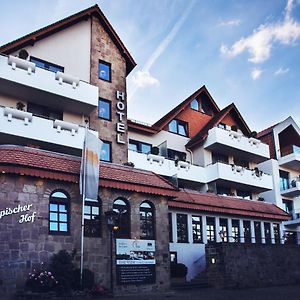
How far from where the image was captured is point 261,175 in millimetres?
36281

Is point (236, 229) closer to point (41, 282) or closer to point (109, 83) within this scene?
point (109, 83)

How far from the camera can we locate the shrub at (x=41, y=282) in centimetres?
1700

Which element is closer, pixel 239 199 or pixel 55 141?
pixel 55 141

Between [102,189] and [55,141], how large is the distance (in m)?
5.61

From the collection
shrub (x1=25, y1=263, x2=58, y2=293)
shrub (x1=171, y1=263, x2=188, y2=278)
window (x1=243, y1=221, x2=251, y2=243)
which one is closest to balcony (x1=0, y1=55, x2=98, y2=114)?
shrub (x1=171, y1=263, x2=188, y2=278)

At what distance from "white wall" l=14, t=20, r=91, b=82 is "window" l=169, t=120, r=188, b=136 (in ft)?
29.5

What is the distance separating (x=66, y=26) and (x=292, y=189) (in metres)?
23.4

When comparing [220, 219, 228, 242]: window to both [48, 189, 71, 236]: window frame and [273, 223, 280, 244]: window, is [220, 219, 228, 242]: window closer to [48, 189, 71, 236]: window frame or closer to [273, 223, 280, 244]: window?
[273, 223, 280, 244]: window

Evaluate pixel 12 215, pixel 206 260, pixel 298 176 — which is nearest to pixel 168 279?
pixel 206 260

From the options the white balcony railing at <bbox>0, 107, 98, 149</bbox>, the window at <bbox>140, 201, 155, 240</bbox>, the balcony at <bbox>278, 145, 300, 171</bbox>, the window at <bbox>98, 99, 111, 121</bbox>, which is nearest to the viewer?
the window at <bbox>140, 201, 155, 240</bbox>

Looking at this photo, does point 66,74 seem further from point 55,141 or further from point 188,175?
point 188,175

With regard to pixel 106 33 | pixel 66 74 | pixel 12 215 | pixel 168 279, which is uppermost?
pixel 106 33

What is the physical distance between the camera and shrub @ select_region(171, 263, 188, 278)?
25308mm

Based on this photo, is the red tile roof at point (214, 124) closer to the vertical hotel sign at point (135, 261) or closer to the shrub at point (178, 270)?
the shrub at point (178, 270)
